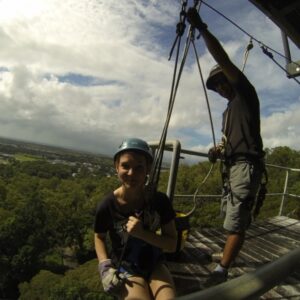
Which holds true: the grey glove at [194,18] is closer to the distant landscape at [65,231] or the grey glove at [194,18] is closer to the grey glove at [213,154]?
the grey glove at [213,154]

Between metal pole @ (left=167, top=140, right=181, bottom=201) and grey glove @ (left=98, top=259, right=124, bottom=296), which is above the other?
metal pole @ (left=167, top=140, right=181, bottom=201)

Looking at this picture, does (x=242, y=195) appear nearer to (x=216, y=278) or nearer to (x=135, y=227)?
(x=216, y=278)

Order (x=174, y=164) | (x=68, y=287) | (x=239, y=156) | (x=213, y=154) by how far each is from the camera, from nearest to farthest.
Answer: (x=239, y=156) → (x=213, y=154) → (x=174, y=164) → (x=68, y=287)

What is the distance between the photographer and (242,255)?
4020 millimetres

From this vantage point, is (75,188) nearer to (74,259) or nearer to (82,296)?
(74,259)

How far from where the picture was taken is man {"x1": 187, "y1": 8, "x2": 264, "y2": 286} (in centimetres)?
298

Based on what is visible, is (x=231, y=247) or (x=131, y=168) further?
(x=231, y=247)

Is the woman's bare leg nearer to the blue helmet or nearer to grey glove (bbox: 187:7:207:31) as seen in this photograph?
the blue helmet

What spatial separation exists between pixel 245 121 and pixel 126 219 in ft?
4.74

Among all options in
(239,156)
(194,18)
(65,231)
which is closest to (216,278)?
(239,156)

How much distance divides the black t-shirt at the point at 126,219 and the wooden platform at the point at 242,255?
82 centimetres

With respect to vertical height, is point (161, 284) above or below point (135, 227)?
below

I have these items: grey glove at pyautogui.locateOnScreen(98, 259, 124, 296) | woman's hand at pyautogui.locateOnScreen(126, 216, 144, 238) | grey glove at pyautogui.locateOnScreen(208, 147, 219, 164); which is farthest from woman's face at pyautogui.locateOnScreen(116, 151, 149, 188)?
grey glove at pyautogui.locateOnScreen(208, 147, 219, 164)

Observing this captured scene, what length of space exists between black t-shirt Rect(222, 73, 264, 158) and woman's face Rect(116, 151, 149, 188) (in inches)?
44.7
